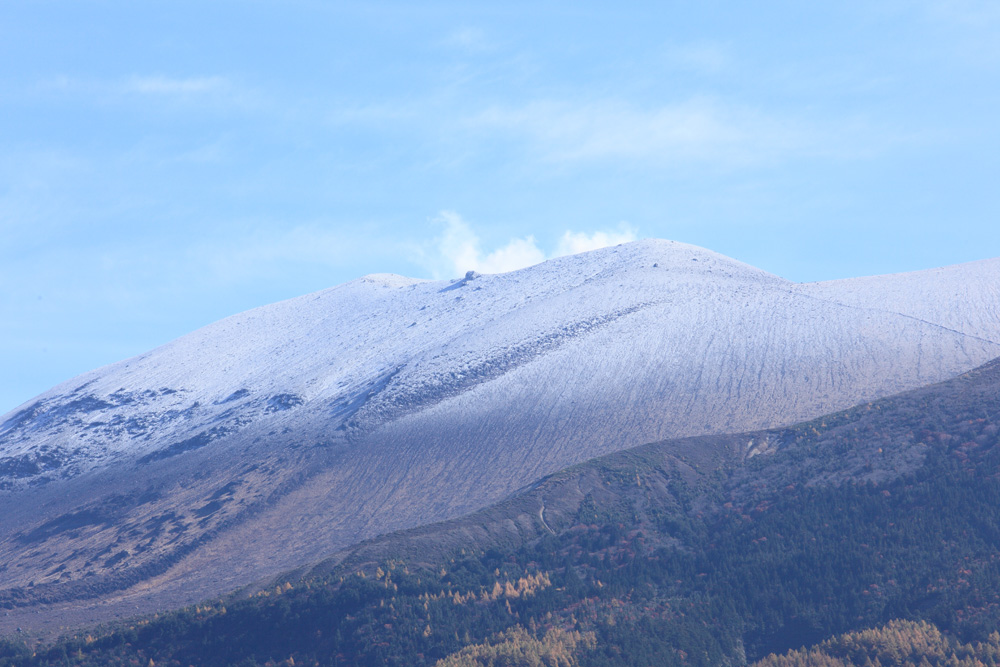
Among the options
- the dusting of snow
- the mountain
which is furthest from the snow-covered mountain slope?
the mountain

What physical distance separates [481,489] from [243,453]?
21.7m

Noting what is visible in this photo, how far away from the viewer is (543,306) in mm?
81062

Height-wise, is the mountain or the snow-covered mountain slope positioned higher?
the snow-covered mountain slope

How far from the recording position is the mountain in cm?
2900

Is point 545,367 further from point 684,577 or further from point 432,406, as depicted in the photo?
point 684,577

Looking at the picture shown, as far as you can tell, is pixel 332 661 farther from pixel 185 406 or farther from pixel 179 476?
pixel 185 406

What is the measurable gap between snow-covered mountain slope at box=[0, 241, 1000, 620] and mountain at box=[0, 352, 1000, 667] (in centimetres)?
988

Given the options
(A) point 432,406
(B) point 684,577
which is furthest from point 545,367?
(B) point 684,577

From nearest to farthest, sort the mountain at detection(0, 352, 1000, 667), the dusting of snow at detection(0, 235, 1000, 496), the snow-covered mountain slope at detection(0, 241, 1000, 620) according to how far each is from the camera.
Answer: the mountain at detection(0, 352, 1000, 667) < the snow-covered mountain slope at detection(0, 241, 1000, 620) < the dusting of snow at detection(0, 235, 1000, 496)

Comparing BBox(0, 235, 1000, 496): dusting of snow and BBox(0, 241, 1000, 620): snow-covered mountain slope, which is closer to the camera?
BBox(0, 241, 1000, 620): snow-covered mountain slope

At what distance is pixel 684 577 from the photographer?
35.3 m

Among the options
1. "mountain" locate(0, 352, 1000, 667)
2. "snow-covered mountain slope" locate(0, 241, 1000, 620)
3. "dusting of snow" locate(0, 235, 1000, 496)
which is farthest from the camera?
"dusting of snow" locate(0, 235, 1000, 496)

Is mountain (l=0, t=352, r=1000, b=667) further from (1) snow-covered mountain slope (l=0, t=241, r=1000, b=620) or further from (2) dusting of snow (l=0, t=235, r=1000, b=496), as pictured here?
(2) dusting of snow (l=0, t=235, r=1000, b=496)

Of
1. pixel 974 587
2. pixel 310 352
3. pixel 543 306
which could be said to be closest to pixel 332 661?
pixel 974 587
